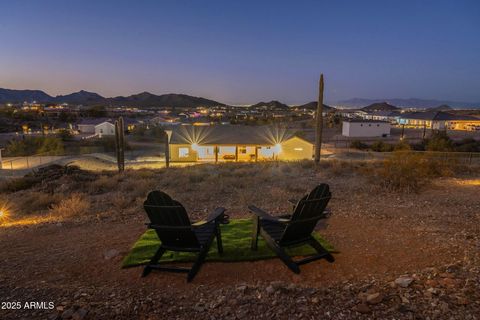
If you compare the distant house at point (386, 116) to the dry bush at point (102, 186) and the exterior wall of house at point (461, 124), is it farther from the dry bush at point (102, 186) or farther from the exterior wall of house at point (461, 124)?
the dry bush at point (102, 186)

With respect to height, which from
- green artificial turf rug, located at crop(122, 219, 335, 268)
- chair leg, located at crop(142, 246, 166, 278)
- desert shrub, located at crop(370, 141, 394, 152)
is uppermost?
chair leg, located at crop(142, 246, 166, 278)

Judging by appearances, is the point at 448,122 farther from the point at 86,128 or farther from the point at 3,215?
the point at 3,215

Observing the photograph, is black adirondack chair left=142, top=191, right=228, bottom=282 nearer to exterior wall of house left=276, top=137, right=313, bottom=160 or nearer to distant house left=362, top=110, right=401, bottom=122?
exterior wall of house left=276, top=137, right=313, bottom=160

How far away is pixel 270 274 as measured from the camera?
155 inches

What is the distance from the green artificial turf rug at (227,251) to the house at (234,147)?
22563 mm

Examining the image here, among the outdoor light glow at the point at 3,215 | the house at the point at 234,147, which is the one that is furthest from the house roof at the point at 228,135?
the outdoor light glow at the point at 3,215

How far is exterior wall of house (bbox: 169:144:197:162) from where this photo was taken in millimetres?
27984

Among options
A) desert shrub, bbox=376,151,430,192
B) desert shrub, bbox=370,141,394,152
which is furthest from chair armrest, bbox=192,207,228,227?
desert shrub, bbox=370,141,394,152

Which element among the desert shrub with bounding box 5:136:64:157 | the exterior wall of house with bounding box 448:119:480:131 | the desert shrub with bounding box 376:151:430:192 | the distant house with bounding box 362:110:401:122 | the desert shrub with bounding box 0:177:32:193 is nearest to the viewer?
the desert shrub with bounding box 376:151:430:192

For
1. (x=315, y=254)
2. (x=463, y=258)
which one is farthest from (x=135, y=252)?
(x=463, y=258)

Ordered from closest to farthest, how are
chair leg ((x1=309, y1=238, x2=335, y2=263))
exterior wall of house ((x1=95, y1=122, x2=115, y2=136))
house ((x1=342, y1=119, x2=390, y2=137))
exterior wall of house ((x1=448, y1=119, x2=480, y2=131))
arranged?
chair leg ((x1=309, y1=238, x2=335, y2=263)), house ((x1=342, y1=119, x2=390, y2=137)), exterior wall of house ((x1=95, y1=122, x2=115, y2=136)), exterior wall of house ((x1=448, y1=119, x2=480, y2=131))

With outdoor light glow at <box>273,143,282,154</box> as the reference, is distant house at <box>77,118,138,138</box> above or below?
above

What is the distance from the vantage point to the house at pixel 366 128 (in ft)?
162

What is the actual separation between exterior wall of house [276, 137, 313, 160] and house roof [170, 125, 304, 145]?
611 millimetres
